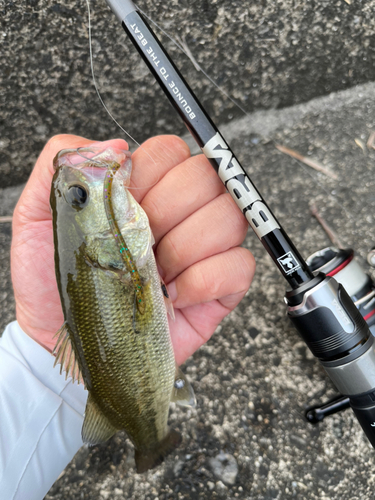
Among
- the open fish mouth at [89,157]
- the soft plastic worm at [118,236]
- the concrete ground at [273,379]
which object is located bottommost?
the concrete ground at [273,379]

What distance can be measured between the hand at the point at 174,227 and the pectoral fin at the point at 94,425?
0.36 meters

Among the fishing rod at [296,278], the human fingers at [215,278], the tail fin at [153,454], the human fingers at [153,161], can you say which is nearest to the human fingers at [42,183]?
the human fingers at [153,161]

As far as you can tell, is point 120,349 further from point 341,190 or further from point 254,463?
point 341,190

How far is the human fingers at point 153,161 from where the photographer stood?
108 cm

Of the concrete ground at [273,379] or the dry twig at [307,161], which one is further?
the dry twig at [307,161]

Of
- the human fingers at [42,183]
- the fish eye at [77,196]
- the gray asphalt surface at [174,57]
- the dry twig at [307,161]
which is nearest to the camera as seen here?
the fish eye at [77,196]

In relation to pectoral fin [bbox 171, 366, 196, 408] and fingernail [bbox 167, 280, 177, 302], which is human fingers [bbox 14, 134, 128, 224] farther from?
pectoral fin [bbox 171, 366, 196, 408]

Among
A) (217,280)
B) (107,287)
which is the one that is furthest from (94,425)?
(217,280)

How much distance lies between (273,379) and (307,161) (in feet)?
3.04

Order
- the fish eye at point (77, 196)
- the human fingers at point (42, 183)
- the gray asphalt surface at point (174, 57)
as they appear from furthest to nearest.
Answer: the gray asphalt surface at point (174, 57) < the human fingers at point (42, 183) < the fish eye at point (77, 196)

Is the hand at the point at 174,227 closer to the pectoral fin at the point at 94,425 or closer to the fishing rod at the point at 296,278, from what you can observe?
the fishing rod at the point at 296,278

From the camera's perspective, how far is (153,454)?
111 cm

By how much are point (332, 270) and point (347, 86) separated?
0.98 m

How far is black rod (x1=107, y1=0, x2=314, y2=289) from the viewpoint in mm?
913
